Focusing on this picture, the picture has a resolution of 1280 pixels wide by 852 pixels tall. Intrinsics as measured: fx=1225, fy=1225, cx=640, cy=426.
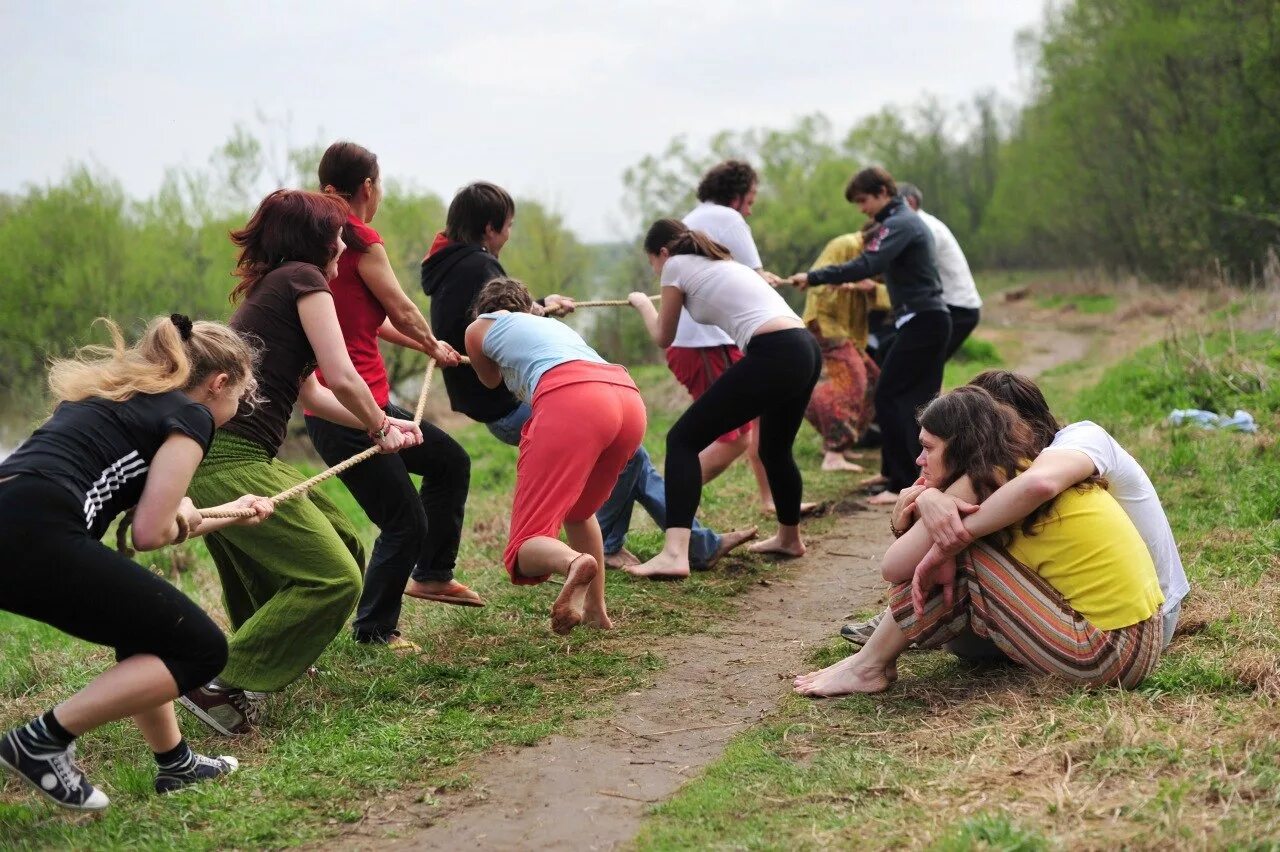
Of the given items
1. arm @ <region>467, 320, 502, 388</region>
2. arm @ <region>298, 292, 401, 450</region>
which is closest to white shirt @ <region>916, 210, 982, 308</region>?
arm @ <region>467, 320, 502, 388</region>

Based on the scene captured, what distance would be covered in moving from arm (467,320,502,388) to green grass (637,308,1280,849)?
1905 millimetres

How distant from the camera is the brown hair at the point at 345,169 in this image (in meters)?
5.25

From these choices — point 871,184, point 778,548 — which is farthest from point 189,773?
point 871,184

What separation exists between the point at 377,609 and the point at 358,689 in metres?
0.60

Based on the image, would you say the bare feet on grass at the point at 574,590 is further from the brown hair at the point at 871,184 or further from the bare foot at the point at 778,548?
the brown hair at the point at 871,184

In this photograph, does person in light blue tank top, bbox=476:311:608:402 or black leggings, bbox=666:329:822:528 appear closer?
person in light blue tank top, bbox=476:311:608:402

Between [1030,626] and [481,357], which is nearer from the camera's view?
[1030,626]

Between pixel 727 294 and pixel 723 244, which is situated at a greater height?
pixel 723 244

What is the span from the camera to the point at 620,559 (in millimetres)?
6664

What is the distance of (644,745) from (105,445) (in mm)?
2011

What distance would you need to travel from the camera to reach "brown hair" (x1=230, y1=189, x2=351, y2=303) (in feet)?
15.3

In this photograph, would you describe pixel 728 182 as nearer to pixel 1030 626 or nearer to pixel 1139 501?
pixel 1139 501

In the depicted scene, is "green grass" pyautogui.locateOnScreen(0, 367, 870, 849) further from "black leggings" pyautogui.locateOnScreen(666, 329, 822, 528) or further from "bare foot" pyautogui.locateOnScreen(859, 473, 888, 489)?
"bare foot" pyautogui.locateOnScreen(859, 473, 888, 489)

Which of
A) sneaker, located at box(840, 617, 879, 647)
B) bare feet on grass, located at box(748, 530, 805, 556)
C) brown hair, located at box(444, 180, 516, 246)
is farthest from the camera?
bare feet on grass, located at box(748, 530, 805, 556)
